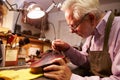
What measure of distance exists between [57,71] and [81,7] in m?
0.54

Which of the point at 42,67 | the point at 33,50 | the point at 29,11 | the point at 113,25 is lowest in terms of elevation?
the point at 33,50

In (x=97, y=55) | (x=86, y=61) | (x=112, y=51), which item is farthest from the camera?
(x=86, y=61)

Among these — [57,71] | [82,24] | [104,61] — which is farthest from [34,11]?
[57,71]

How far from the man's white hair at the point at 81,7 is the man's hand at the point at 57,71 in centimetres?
48

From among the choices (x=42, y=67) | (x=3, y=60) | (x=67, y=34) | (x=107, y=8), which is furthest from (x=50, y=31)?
(x=42, y=67)

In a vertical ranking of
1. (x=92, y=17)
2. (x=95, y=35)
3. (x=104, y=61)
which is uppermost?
(x=92, y=17)

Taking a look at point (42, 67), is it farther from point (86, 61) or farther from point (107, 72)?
point (86, 61)

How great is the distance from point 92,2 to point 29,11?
26.8 inches

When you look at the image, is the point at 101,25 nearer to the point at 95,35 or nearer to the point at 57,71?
the point at 95,35

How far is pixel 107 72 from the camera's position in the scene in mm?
1058

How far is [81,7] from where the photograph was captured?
113cm

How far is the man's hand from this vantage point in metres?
0.72

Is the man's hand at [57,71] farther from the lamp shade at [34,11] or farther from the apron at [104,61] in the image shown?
the lamp shade at [34,11]

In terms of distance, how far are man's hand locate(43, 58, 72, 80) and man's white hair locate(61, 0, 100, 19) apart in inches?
18.7
